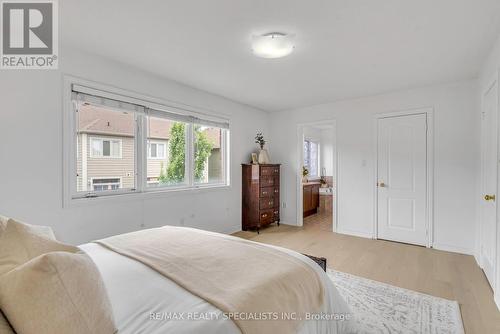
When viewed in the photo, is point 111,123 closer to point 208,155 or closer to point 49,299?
point 208,155

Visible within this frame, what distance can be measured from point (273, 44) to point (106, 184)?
238 cm

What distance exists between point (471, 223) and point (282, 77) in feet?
10.6

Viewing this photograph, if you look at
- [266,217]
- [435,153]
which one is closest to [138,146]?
[266,217]

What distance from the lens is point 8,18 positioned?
6.62ft

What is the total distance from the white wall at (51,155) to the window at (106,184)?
0.19 m

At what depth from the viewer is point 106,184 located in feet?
9.73

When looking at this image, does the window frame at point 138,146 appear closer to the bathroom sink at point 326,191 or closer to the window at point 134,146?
the window at point 134,146

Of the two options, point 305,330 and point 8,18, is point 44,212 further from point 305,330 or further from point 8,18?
point 305,330

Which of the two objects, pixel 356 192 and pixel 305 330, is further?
pixel 356 192

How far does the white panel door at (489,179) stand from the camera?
8.02 ft

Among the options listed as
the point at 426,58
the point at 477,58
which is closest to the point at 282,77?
the point at 426,58

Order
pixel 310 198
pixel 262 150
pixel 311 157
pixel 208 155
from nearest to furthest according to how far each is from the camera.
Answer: pixel 208 155 < pixel 262 150 < pixel 310 198 < pixel 311 157

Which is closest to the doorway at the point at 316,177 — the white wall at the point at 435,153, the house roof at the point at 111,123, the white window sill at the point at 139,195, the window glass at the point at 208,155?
the white wall at the point at 435,153

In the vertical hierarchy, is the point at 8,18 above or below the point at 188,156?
above
